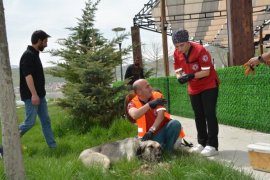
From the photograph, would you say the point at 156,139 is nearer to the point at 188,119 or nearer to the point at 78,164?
the point at 78,164

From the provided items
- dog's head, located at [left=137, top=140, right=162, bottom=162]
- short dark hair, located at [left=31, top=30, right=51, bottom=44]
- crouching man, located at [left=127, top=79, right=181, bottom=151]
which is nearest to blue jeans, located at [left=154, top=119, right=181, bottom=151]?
crouching man, located at [left=127, top=79, right=181, bottom=151]

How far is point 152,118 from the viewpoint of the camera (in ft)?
18.5

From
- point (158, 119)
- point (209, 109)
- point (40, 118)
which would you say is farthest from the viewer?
point (40, 118)

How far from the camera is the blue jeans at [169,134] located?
5.48 metres

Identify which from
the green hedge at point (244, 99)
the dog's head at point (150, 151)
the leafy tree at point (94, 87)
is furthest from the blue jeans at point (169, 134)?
the leafy tree at point (94, 87)

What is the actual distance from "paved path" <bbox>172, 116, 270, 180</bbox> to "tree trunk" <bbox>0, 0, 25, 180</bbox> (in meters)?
2.21

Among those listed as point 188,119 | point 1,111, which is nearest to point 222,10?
point 188,119

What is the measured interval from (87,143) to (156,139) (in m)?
2.24

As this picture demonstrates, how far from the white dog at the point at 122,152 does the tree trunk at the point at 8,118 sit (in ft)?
3.27

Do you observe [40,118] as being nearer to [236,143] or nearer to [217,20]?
[236,143]

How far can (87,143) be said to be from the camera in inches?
292

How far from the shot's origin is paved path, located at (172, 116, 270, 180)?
4731mm

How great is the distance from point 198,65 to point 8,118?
2.63 metres

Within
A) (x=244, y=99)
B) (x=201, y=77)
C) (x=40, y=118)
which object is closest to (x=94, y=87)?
(x=40, y=118)
